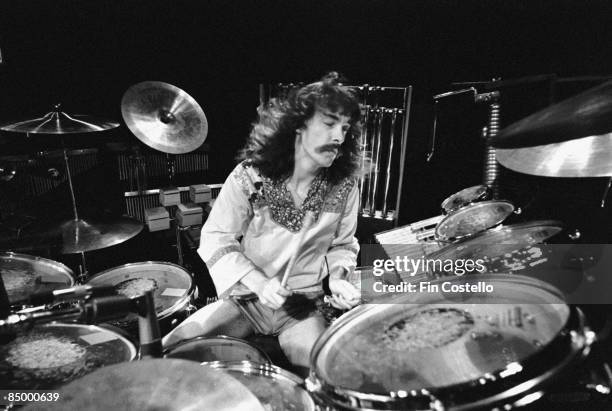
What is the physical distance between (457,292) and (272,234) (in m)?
1.12

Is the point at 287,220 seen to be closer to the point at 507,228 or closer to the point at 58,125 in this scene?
the point at 507,228

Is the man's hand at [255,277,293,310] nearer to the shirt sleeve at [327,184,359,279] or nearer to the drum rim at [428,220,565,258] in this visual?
the shirt sleeve at [327,184,359,279]

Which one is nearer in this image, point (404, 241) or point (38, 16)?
point (404, 241)

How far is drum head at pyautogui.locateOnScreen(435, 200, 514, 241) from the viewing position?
91.3 inches

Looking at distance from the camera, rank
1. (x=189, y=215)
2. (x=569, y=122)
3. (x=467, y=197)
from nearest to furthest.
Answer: (x=569, y=122)
(x=467, y=197)
(x=189, y=215)

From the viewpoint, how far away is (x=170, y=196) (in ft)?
13.7

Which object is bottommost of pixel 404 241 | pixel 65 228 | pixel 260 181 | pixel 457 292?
pixel 404 241

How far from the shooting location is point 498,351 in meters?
0.89

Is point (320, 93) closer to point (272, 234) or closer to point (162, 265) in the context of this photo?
point (272, 234)

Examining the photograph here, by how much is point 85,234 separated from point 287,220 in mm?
1441

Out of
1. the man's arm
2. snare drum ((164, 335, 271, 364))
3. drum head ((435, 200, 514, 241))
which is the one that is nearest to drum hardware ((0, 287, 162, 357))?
snare drum ((164, 335, 271, 364))

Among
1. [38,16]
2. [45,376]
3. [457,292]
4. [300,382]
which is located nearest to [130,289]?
[45,376]

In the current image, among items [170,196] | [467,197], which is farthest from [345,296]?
[170,196]

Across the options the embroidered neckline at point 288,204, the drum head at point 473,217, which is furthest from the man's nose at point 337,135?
the drum head at point 473,217
